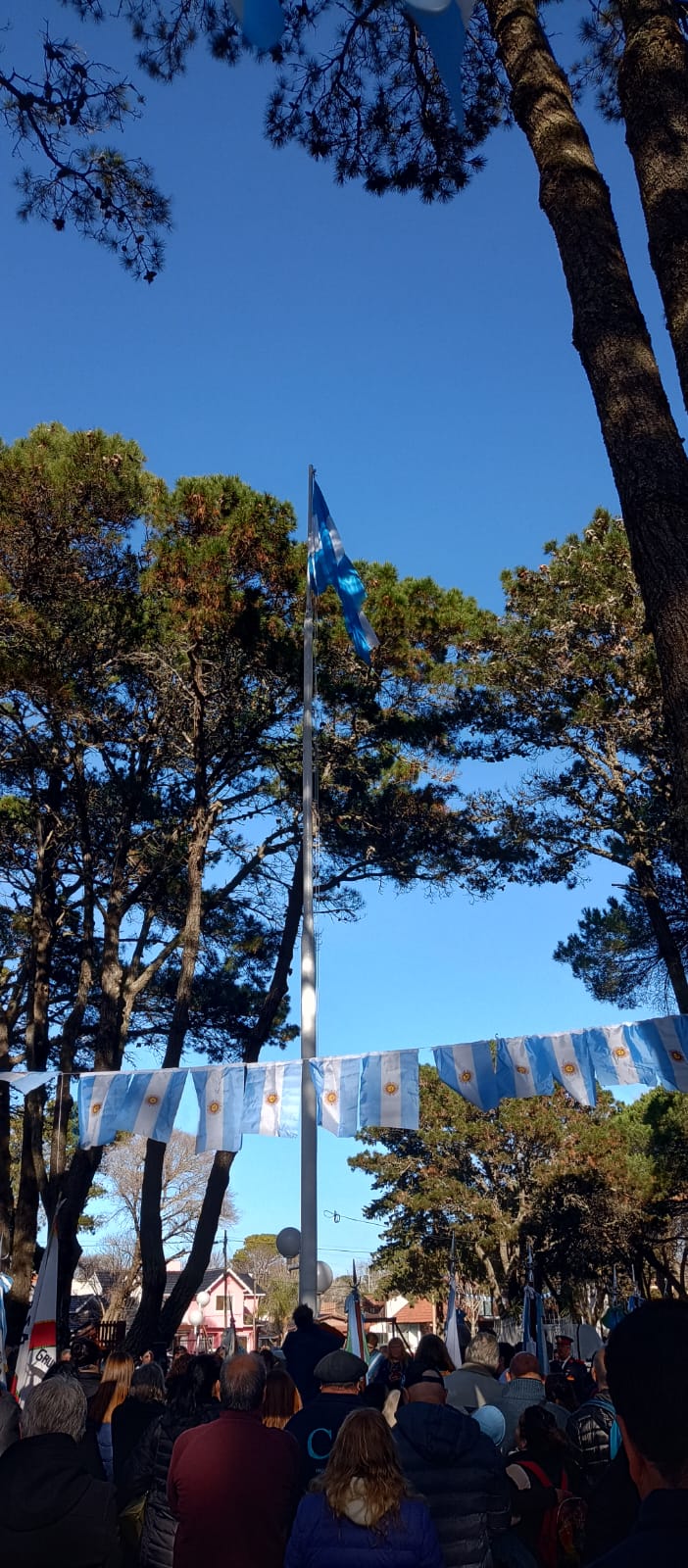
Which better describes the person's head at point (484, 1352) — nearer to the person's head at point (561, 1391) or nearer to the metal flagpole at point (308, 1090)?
the person's head at point (561, 1391)

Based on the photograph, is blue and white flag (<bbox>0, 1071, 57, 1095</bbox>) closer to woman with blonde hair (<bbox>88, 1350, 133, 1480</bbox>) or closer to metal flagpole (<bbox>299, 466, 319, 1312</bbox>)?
metal flagpole (<bbox>299, 466, 319, 1312</bbox>)

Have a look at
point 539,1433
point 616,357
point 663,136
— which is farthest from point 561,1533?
point 663,136

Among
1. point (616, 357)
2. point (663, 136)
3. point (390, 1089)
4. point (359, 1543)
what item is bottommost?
point (359, 1543)

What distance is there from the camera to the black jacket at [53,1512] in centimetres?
234

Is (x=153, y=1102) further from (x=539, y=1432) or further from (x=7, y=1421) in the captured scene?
(x=539, y=1432)

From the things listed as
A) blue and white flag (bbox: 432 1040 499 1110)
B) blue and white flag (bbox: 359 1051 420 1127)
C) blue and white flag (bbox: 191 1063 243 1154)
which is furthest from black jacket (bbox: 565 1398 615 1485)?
blue and white flag (bbox: 191 1063 243 1154)

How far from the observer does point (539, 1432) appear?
393cm

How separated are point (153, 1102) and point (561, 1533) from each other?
6312 millimetres

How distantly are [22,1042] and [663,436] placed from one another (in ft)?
50.2

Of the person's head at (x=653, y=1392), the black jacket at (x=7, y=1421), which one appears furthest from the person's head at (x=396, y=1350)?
the person's head at (x=653, y=1392)

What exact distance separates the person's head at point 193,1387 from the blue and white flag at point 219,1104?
4817mm

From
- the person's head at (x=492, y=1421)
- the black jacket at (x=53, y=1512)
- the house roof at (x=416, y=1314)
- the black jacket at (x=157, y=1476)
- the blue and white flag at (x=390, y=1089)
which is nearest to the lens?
the black jacket at (x=53, y=1512)

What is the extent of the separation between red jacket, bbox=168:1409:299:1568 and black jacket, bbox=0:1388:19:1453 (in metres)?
1.22

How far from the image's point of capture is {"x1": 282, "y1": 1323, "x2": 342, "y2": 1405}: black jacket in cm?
591
